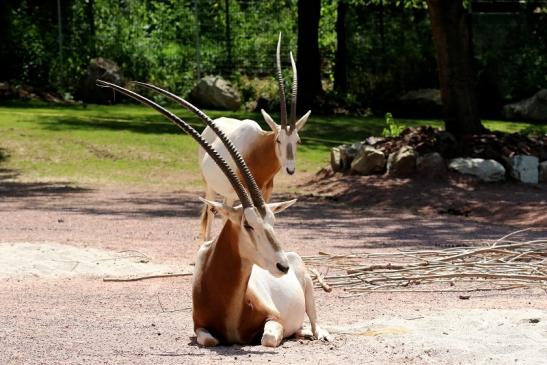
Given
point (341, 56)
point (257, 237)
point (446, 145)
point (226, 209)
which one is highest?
point (226, 209)

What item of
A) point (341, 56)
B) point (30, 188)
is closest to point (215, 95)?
point (341, 56)

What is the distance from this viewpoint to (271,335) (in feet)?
20.8

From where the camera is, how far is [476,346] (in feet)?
20.4

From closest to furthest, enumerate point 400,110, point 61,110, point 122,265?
point 122,265 → point 61,110 → point 400,110

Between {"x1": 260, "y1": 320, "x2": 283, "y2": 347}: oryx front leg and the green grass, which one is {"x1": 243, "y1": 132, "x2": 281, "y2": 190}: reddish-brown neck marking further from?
the green grass

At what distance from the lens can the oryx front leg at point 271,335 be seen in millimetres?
6332

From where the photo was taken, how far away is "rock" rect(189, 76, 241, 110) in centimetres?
2689

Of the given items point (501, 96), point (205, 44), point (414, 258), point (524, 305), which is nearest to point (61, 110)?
point (205, 44)

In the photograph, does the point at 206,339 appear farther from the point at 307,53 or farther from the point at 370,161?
the point at 307,53

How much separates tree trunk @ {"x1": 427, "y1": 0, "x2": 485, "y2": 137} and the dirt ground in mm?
1925

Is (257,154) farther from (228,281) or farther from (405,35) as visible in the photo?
(405,35)

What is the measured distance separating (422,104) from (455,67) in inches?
337

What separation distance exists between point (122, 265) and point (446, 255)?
8.84 feet

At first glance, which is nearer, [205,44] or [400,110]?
[400,110]
